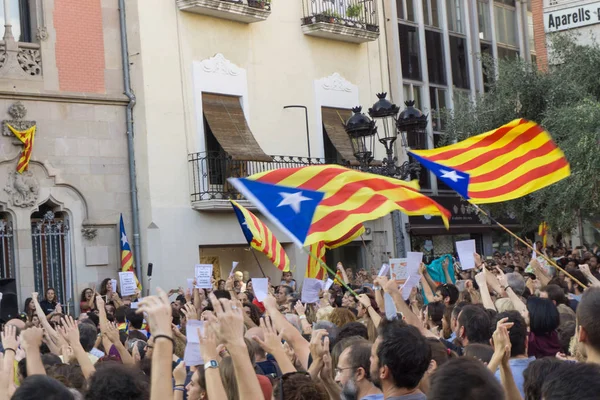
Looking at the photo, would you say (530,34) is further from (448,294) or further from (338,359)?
(338,359)

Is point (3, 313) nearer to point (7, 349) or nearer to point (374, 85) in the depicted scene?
point (7, 349)

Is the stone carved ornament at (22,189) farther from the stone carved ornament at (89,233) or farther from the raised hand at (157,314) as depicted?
the raised hand at (157,314)

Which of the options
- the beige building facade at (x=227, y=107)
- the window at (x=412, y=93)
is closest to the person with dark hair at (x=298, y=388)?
the beige building facade at (x=227, y=107)

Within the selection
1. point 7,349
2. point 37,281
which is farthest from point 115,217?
point 7,349

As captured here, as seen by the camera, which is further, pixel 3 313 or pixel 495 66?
pixel 495 66

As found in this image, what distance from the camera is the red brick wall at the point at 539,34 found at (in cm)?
2936

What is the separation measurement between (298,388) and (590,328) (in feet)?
4.79

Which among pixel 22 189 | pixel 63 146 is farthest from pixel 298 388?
pixel 63 146

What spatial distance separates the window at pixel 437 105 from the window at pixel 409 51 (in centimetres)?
78

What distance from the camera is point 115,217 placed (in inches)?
814

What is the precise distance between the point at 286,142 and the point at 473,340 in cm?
1666

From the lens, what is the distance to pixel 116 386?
5008 mm

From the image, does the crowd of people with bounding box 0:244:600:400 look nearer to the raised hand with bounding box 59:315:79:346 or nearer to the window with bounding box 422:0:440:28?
the raised hand with bounding box 59:315:79:346

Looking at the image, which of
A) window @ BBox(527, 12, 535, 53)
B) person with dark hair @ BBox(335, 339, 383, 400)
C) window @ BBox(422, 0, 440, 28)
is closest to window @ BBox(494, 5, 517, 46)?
window @ BBox(527, 12, 535, 53)
